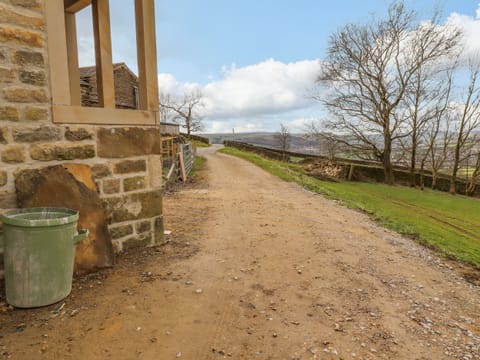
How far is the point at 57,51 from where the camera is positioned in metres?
3.02

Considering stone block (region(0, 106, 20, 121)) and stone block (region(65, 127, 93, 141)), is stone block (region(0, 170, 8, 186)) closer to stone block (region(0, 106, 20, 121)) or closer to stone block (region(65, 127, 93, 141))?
stone block (region(0, 106, 20, 121))

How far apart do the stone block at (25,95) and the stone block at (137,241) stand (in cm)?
187

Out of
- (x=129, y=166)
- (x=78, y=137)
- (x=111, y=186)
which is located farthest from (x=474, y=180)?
(x=78, y=137)

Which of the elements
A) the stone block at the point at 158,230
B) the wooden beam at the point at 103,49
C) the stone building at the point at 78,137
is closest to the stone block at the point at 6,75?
the stone building at the point at 78,137

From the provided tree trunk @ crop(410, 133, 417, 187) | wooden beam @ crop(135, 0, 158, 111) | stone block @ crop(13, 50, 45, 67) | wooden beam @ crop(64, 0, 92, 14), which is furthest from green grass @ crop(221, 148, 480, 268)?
wooden beam @ crop(64, 0, 92, 14)

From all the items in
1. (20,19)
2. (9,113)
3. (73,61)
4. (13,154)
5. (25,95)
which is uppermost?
(73,61)

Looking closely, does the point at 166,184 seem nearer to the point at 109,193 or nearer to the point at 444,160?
the point at 109,193

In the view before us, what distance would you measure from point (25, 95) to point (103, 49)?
1380 millimetres

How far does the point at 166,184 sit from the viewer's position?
31.7ft

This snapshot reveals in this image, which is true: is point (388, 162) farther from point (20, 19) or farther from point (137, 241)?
point (20, 19)

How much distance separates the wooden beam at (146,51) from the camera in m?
3.83

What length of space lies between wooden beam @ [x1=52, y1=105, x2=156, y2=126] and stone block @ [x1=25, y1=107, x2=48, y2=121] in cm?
8

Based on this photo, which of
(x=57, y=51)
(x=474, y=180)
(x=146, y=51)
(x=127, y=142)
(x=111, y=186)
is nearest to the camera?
(x=57, y=51)

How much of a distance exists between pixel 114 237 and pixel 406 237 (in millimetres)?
5215
